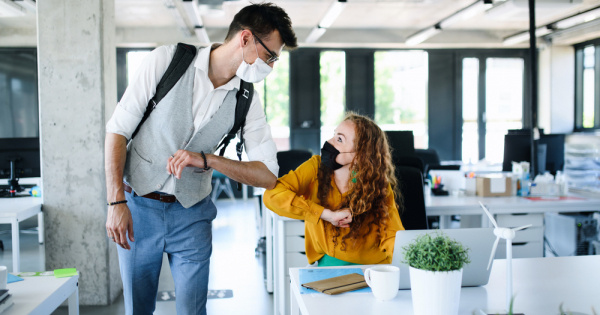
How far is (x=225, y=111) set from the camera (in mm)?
1947

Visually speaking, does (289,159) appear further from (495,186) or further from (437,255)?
(437,255)

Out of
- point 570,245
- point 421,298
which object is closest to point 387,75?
point 570,245

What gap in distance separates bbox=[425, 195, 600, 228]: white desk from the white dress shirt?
1806 mm

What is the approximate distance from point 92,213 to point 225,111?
222 cm

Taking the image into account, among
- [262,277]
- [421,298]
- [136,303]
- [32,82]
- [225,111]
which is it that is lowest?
[262,277]

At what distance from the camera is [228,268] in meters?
4.93

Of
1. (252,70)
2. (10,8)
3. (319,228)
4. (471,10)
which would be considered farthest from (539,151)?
(10,8)

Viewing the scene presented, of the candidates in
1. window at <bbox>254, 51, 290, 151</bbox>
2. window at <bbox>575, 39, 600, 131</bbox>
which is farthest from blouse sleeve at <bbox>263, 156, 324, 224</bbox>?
window at <bbox>575, 39, 600, 131</bbox>

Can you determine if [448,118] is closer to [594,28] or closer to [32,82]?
[594,28]

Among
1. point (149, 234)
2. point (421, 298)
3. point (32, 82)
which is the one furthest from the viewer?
point (32, 82)

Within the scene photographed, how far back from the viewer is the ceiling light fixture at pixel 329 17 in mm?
6242

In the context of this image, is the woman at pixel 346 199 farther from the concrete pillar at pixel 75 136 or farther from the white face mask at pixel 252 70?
the concrete pillar at pixel 75 136

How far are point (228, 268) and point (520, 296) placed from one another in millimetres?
3703

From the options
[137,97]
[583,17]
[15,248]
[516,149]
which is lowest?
[15,248]
